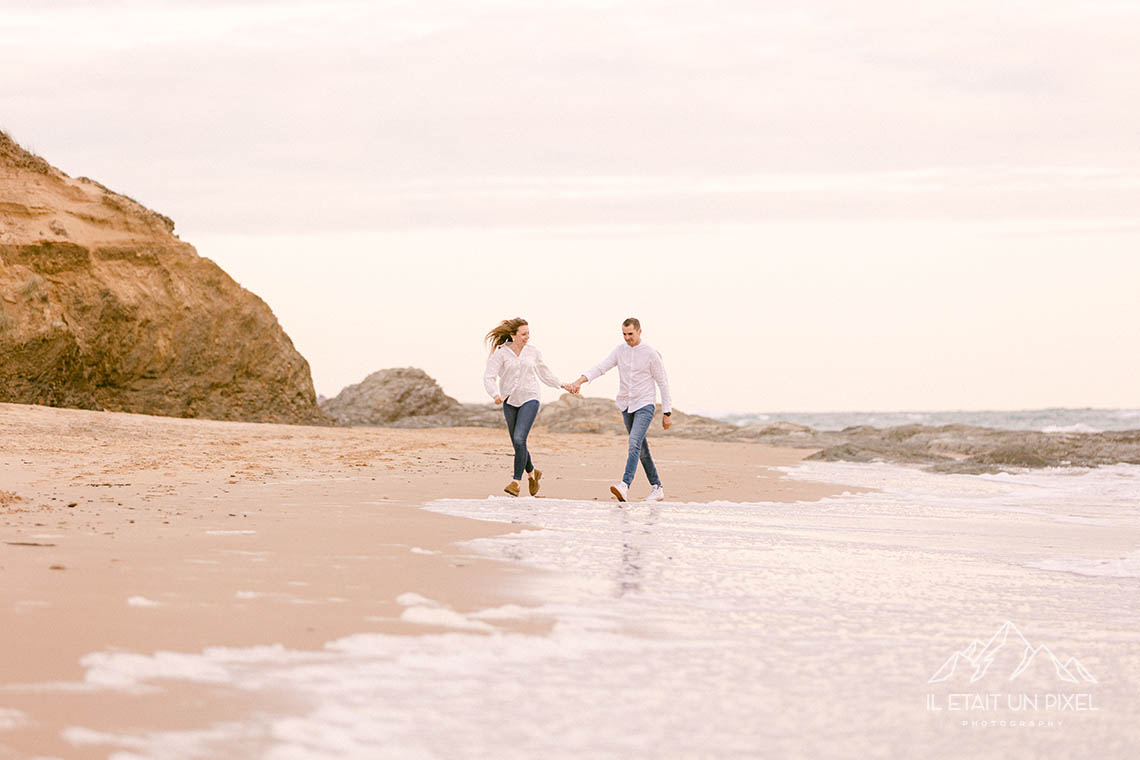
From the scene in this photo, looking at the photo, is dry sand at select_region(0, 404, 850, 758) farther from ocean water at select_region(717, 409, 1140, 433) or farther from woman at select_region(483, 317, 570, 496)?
ocean water at select_region(717, 409, 1140, 433)

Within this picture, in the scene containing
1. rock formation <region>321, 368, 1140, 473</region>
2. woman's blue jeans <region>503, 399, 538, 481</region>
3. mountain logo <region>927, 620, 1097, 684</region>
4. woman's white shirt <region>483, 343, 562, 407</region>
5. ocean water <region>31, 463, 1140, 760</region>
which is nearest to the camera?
ocean water <region>31, 463, 1140, 760</region>

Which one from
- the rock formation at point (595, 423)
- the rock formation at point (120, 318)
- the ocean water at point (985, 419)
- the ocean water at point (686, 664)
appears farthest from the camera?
the ocean water at point (985, 419)

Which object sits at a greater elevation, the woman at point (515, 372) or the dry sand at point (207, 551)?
the woman at point (515, 372)

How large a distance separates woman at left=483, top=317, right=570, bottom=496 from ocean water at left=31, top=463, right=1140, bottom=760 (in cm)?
494

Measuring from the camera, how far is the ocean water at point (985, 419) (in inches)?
2376

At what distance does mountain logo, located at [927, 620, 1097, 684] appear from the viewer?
14.1ft

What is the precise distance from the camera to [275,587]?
5.34 meters

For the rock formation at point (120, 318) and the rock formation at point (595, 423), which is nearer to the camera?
the rock formation at point (120, 318)

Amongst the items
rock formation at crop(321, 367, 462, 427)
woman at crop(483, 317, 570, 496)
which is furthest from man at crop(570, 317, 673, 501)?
rock formation at crop(321, 367, 462, 427)

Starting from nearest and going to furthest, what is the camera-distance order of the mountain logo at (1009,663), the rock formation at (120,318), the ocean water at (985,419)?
the mountain logo at (1009,663) < the rock formation at (120,318) < the ocean water at (985,419)

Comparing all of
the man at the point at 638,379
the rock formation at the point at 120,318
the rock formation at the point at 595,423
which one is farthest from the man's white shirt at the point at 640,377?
the rock formation at the point at 595,423

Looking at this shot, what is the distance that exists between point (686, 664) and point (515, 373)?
8683 millimetres

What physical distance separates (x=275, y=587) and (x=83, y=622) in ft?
3.35

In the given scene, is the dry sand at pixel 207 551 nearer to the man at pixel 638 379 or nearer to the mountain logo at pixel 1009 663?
the man at pixel 638 379
